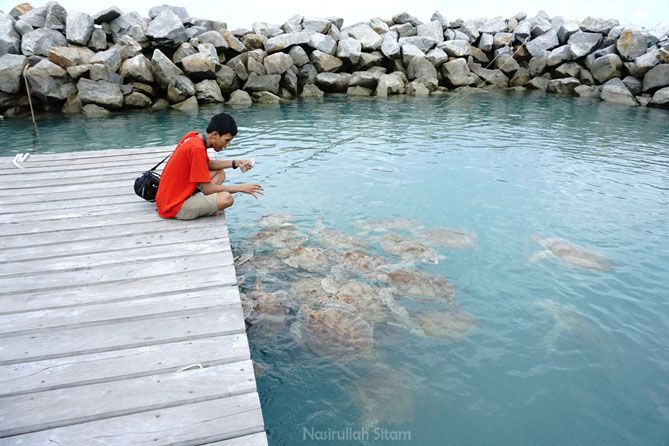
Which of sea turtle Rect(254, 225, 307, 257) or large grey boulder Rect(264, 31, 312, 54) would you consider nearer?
sea turtle Rect(254, 225, 307, 257)

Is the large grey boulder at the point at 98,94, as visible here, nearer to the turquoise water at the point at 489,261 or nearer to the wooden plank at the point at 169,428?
the turquoise water at the point at 489,261

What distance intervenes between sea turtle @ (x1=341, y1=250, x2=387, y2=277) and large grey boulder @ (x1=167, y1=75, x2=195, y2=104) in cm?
1264

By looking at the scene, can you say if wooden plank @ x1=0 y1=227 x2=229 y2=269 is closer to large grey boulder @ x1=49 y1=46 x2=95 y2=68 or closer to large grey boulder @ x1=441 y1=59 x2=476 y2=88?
large grey boulder @ x1=49 y1=46 x2=95 y2=68

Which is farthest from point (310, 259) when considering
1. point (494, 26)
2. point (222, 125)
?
point (494, 26)

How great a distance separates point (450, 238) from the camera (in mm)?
6773

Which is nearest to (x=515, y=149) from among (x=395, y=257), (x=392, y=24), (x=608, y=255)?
(x=608, y=255)

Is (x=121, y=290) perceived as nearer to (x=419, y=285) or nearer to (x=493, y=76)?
(x=419, y=285)

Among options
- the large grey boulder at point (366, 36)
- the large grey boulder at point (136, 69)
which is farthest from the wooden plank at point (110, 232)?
the large grey boulder at point (366, 36)

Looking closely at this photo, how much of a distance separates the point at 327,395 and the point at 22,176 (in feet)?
16.9

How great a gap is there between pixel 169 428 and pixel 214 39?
18.3 meters

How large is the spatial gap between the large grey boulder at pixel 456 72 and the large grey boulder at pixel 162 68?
38.1 feet

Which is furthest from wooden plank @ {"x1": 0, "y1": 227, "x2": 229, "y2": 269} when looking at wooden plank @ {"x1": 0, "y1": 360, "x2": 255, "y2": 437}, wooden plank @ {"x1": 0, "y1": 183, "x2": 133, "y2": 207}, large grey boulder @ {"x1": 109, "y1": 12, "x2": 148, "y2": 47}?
large grey boulder @ {"x1": 109, "y1": 12, "x2": 148, "y2": 47}

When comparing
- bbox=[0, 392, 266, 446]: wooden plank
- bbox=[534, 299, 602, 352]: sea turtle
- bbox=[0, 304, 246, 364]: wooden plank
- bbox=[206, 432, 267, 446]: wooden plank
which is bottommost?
bbox=[534, 299, 602, 352]: sea turtle

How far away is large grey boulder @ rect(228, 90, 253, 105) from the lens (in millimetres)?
17578
